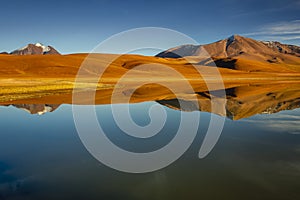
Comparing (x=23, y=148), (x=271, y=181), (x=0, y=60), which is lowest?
(x=271, y=181)

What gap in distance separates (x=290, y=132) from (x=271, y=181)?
696 cm

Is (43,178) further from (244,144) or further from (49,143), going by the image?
(244,144)

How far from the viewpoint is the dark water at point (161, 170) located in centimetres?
784

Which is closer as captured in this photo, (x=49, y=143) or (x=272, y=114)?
(x=49, y=143)

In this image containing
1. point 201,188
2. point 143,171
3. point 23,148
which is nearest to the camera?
point 201,188

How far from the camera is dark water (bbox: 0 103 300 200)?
7.84 meters

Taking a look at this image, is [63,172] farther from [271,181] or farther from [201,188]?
[271,181]

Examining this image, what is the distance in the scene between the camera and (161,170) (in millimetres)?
9492

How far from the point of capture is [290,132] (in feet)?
47.3

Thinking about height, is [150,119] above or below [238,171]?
above

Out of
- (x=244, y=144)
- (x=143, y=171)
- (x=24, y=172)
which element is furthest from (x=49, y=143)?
(x=244, y=144)

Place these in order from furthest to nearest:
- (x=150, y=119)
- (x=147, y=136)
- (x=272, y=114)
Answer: (x=272, y=114) < (x=150, y=119) < (x=147, y=136)

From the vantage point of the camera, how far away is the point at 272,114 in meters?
20.0

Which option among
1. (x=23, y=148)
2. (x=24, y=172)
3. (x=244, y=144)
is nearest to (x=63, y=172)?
(x=24, y=172)
